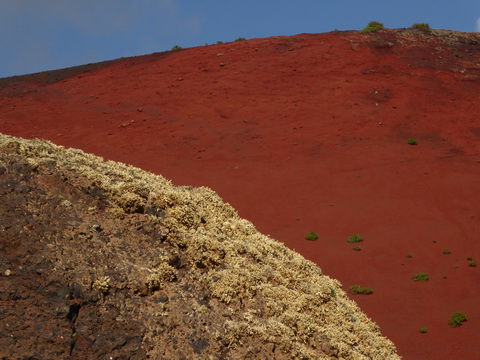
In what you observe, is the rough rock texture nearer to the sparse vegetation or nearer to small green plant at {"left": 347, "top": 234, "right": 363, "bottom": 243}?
the sparse vegetation

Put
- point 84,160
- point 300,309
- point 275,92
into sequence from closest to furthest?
point 300,309
point 84,160
point 275,92

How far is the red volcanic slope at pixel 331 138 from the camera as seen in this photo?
14523mm

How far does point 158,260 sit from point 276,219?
42.0 feet

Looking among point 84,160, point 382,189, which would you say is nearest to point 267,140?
point 382,189

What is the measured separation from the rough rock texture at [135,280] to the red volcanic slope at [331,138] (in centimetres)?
621

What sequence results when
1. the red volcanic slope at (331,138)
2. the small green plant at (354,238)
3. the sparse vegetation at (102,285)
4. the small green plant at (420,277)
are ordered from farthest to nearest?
1. the small green plant at (354,238)
2. the red volcanic slope at (331,138)
3. the small green plant at (420,277)
4. the sparse vegetation at (102,285)

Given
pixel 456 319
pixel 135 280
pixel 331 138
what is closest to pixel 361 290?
pixel 456 319

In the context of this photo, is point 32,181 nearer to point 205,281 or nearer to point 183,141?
point 205,281

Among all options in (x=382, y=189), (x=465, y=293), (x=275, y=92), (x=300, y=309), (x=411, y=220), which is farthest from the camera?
(x=275, y=92)

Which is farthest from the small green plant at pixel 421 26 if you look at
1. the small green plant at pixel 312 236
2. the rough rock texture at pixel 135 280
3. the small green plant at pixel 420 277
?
the rough rock texture at pixel 135 280

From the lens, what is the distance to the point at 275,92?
96.2ft

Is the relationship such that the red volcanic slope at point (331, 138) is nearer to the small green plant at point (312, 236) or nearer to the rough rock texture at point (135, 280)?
the small green plant at point (312, 236)

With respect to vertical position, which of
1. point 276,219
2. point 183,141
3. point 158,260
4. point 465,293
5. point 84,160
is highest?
point 183,141

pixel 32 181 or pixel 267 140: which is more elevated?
pixel 267 140
